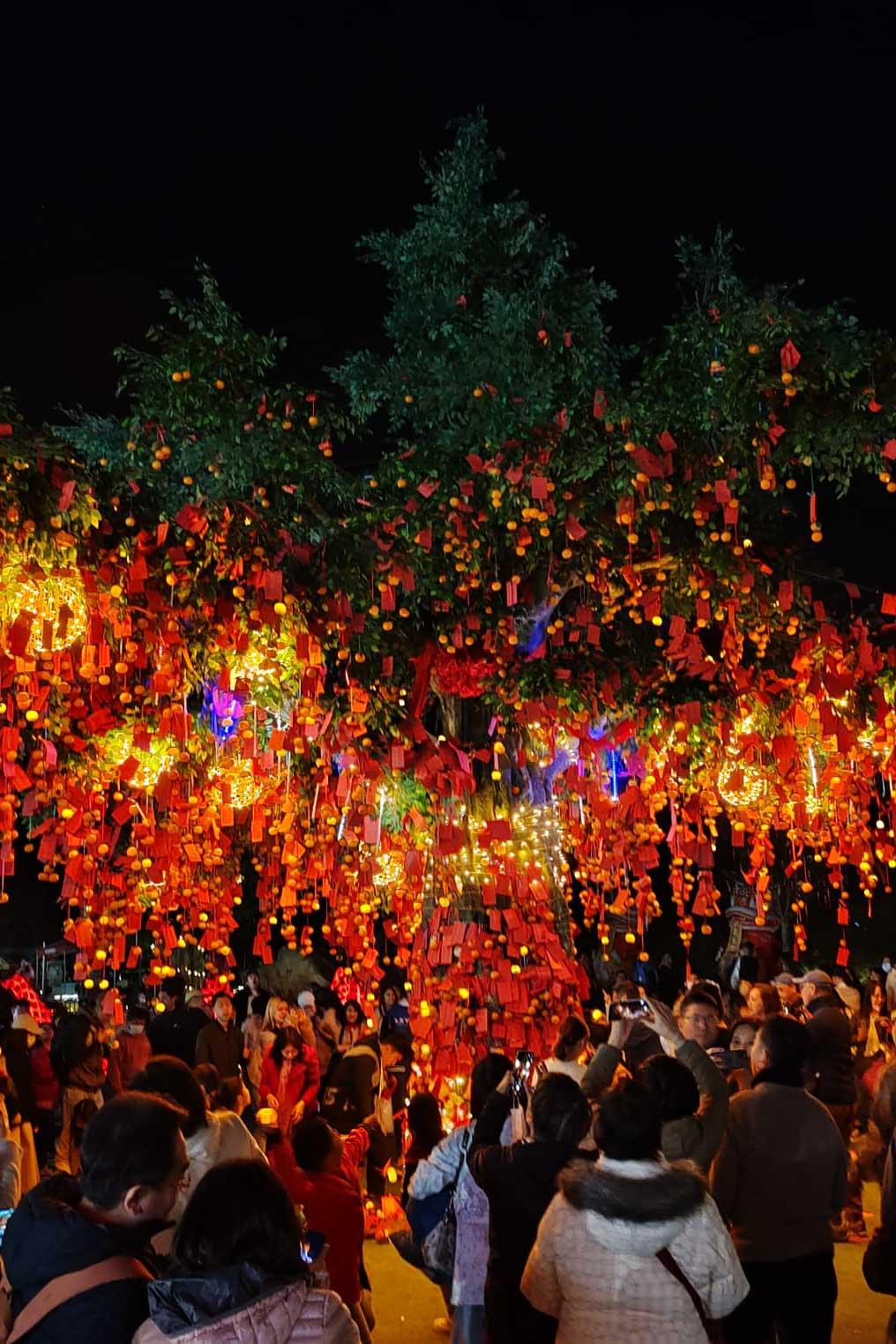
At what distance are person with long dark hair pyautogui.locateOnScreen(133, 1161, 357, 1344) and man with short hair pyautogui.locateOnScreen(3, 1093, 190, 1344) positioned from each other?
167mm

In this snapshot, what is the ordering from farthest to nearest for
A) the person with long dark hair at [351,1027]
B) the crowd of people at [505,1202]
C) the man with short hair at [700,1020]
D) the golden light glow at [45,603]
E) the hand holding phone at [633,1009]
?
the person with long dark hair at [351,1027] → the golden light glow at [45,603] → the man with short hair at [700,1020] → the hand holding phone at [633,1009] → the crowd of people at [505,1202]

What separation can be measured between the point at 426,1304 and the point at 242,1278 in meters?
4.81

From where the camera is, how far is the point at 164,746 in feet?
32.7

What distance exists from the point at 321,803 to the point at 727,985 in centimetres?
761

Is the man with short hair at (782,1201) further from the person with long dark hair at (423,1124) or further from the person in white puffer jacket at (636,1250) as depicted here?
the person with long dark hair at (423,1124)

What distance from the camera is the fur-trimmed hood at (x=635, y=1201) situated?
10.0 feet

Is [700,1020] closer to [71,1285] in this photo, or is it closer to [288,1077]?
[288,1077]

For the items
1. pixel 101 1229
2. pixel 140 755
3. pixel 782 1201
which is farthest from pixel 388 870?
pixel 101 1229

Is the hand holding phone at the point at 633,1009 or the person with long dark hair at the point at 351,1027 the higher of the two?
the hand holding phone at the point at 633,1009

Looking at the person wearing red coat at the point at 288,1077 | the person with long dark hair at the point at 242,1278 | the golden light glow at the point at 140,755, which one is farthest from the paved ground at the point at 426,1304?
the golden light glow at the point at 140,755

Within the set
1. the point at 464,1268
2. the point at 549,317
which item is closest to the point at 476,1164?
the point at 464,1268

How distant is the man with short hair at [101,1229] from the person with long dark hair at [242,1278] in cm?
17

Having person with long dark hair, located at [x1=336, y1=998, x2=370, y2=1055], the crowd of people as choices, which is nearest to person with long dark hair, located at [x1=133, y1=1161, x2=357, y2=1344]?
the crowd of people

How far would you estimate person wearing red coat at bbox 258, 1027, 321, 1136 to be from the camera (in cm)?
849
